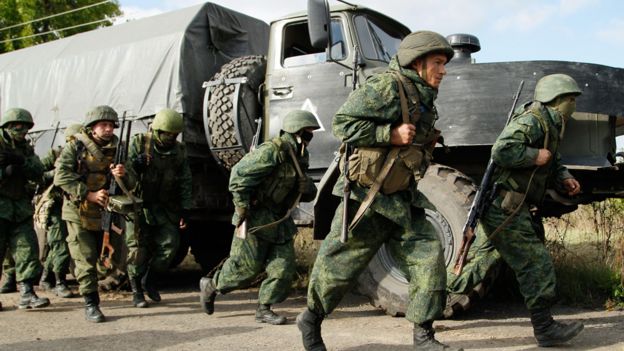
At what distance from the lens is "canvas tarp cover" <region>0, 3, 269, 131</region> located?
704cm

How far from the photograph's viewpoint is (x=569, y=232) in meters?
9.73

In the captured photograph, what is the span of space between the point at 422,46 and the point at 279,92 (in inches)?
108

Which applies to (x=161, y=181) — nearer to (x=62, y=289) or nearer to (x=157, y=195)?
(x=157, y=195)

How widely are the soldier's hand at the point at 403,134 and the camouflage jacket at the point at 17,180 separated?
378 cm

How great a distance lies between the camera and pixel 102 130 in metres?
5.88

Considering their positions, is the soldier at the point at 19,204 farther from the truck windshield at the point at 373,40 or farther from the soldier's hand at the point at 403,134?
the soldier's hand at the point at 403,134

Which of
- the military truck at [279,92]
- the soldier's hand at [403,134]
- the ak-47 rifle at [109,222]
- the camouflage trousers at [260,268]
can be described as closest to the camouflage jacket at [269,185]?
the camouflage trousers at [260,268]

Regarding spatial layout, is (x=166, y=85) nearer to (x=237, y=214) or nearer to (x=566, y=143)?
(x=237, y=214)

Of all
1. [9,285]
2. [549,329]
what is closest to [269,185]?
[549,329]

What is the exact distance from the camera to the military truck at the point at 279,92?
17.3 ft

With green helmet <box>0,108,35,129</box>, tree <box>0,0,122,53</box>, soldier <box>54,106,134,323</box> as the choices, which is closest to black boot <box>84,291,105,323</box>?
soldier <box>54,106,134,323</box>

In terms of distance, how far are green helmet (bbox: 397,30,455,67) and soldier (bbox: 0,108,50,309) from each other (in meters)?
3.79

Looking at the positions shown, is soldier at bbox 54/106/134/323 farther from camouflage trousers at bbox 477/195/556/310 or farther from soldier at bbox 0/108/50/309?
camouflage trousers at bbox 477/195/556/310

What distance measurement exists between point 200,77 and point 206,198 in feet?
4.13
